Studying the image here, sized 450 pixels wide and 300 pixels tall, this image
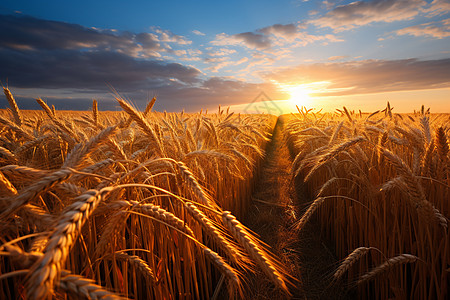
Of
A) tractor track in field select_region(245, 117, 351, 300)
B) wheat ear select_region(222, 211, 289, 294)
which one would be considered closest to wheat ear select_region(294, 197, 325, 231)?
tractor track in field select_region(245, 117, 351, 300)

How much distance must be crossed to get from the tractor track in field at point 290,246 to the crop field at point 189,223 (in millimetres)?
20

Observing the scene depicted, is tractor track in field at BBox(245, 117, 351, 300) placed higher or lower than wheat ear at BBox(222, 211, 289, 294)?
lower

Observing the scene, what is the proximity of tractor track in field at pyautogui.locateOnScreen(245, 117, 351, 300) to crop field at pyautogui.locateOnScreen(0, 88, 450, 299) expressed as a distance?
2 centimetres

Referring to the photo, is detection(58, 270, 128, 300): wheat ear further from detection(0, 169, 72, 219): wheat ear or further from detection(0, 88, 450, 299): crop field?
detection(0, 169, 72, 219): wheat ear

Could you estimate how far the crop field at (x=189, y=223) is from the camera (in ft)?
2.56

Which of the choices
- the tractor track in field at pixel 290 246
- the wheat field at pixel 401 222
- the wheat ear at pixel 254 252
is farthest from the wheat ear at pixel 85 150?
the wheat field at pixel 401 222

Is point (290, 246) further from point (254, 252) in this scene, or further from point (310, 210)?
point (254, 252)

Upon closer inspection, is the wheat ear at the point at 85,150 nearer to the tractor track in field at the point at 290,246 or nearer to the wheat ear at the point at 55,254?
the wheat ear at the point at 55,254

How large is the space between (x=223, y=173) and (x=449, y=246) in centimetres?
226

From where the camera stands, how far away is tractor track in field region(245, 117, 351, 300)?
7.29 feet

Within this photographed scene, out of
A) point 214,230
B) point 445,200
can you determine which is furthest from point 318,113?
point 214,230

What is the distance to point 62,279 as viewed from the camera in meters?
0.64

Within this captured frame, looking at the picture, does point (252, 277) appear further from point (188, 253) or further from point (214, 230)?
point (214, 230)

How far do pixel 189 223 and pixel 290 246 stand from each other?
1799 millimetres
